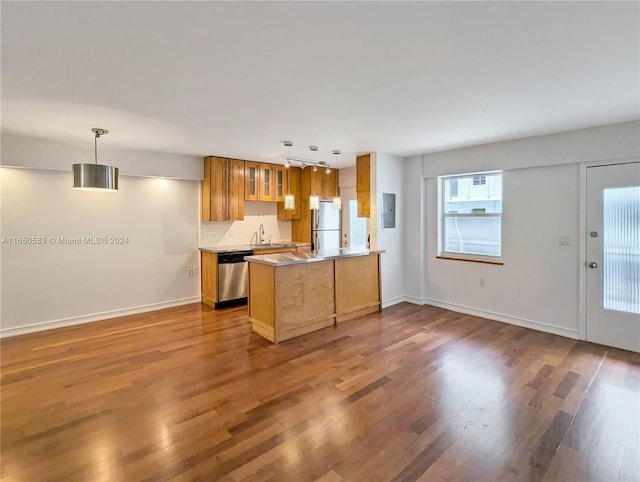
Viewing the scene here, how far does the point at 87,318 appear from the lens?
463 cm

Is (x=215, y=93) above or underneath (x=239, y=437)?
above

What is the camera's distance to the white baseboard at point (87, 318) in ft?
13.6

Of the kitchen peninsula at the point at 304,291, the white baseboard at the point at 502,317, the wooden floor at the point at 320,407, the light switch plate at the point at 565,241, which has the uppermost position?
the light switch plate at the point at 565,241

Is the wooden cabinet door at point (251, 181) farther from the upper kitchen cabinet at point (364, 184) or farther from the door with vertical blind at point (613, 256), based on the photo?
the door with vertical blind at point (613, 256)

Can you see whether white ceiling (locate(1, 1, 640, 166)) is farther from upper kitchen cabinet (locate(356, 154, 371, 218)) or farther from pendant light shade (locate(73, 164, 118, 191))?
upper kitchen cabinet (locate(356, 154, 371, 218))

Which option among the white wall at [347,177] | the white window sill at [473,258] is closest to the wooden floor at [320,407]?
the white window sill at [473,258]

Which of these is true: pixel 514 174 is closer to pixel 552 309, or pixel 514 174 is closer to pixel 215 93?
pixel 552 309

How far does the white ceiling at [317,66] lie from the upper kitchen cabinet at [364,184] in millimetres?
1352

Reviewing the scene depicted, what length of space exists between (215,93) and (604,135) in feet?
13.5

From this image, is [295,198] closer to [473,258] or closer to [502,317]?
[473,258]

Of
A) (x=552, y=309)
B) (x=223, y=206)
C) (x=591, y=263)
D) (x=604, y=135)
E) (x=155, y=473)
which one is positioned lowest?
(x=155, y=473)

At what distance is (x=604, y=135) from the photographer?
3617 mm

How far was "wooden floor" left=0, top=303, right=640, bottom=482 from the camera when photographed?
1.92 m

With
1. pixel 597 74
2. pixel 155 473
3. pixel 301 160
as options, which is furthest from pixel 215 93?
pixel 301 160
